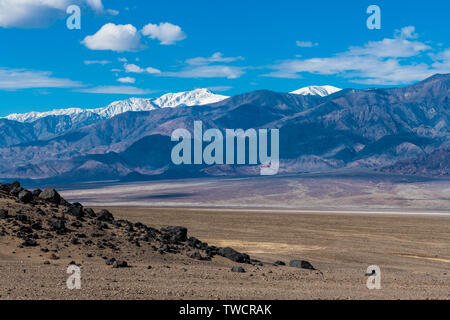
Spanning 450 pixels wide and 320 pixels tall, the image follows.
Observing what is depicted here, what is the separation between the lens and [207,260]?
94.8ft

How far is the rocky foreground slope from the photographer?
26.8 metres

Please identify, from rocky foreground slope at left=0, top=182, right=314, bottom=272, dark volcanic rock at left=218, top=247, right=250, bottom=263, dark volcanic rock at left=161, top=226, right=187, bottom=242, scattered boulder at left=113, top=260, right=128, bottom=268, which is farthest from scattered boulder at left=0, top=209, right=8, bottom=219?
dark volcanic rock at left=218, top=247, right=250, bottom=263

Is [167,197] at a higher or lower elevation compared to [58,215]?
lower

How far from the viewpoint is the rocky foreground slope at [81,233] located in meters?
26.8

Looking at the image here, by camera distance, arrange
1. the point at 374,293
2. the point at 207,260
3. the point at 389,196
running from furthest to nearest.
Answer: the point at 389,196
the point at 207,260
the point at 374,293

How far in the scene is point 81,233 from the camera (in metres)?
28.8

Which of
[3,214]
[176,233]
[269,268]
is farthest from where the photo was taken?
[176,233]

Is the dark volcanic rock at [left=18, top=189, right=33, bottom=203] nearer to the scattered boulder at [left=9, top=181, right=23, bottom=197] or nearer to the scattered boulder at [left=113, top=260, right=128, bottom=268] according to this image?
the scattered boulder at [left=9, top=181, right=23, bottom=197]

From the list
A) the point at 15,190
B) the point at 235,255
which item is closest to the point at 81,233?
the point at 15,190

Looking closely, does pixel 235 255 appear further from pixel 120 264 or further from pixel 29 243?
pixel 29 243
